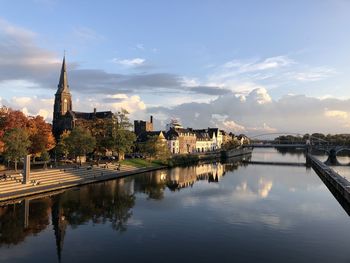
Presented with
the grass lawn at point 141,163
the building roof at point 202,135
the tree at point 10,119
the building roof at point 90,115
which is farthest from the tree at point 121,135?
the building roof at point 202,135

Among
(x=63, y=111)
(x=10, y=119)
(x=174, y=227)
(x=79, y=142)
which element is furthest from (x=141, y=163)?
(x=174, y=227)

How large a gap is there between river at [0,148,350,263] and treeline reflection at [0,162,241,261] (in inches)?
3.2

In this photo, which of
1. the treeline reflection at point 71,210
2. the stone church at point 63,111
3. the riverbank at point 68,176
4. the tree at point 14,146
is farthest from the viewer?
the stone church at point 63,111

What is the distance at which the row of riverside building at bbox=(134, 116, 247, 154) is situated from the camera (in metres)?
132

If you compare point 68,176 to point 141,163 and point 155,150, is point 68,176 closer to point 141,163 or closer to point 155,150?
point 141,163

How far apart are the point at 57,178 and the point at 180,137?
296 ft

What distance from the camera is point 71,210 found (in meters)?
37.9

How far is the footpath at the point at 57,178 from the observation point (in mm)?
43219

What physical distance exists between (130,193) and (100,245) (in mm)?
24155

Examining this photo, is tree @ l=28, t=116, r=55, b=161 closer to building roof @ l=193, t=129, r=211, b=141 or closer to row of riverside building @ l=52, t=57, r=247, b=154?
row of riverside building @ l=52, t=57, r=247, b=154

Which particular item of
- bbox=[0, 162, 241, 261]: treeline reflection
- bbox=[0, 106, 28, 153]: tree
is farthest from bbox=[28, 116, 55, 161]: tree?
bbox=[0, 162, 241, 261]: treeline reflection

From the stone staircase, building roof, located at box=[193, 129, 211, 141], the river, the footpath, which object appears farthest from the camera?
building roof, located at box=[193, 129, 211, 141]

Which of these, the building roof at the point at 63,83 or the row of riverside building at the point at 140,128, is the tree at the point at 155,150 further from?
the building roof at the point at 63,83

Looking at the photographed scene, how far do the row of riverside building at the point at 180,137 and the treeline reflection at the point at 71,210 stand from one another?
60050 millimetres
